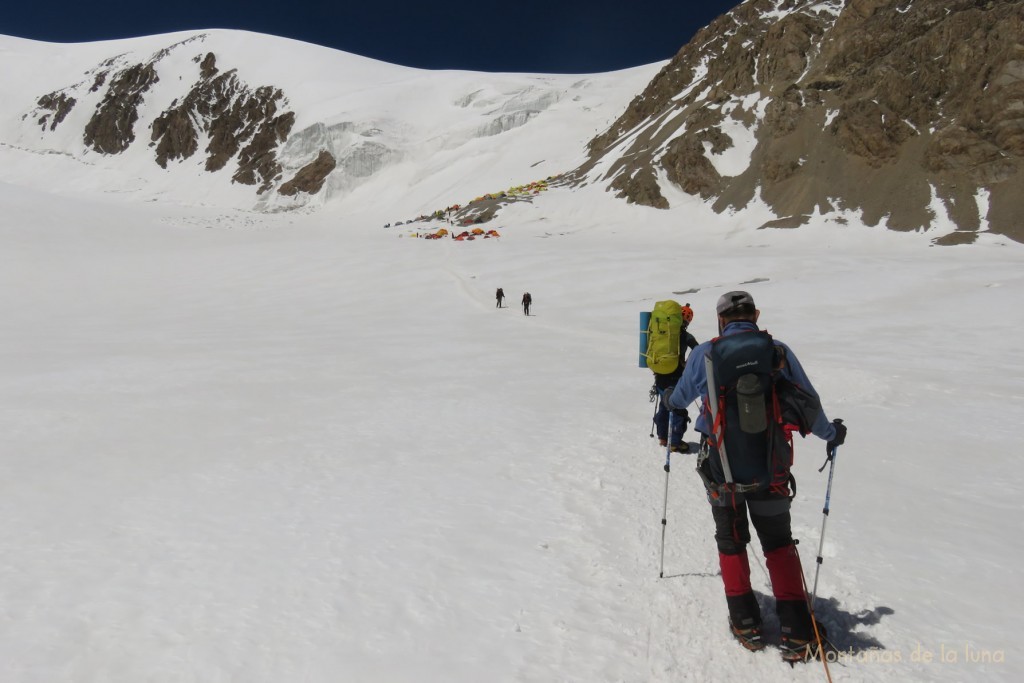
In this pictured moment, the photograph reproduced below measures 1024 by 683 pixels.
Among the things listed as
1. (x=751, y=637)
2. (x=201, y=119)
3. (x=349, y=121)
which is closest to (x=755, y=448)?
(x=751, y=637)

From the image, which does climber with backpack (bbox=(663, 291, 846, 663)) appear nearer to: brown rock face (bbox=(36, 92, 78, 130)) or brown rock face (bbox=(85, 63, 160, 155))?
brown rock face (bbox=(85, 63, 160, 155))

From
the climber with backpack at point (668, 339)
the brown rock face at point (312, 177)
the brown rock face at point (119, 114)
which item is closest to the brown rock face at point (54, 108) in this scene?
the brown rock face at point (119, 114)

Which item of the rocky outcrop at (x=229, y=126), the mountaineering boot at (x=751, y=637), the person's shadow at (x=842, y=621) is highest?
the rocky outcrop at (x=229, y=126)

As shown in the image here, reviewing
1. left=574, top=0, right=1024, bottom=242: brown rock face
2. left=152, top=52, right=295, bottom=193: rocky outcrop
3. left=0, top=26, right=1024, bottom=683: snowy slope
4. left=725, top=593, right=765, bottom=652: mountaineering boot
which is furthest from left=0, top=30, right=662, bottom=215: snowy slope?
left=725, top=593, right=765, bottom=652: mountaineering boot

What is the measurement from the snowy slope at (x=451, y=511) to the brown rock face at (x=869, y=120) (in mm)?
34643

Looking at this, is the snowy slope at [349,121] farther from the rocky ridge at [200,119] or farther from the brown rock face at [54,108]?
the brown rock face at [54,108]

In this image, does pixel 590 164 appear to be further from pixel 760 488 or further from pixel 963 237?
pixel 760 488

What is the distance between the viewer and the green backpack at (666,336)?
758 cm

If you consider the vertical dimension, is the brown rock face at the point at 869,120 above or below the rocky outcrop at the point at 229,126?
below

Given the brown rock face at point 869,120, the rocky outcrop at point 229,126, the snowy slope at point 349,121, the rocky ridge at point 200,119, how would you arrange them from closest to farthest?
the brown rock face at point 869,120 → the snowy slope at point 349,121 → the rocky ridge at point 200,119 → the rocky outcrop at point 229,126

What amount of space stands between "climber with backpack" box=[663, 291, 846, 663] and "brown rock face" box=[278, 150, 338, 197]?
10659 centimetres

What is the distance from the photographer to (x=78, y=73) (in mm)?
144000

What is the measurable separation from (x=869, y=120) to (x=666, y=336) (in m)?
56.2

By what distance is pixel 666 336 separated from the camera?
7625 mm
